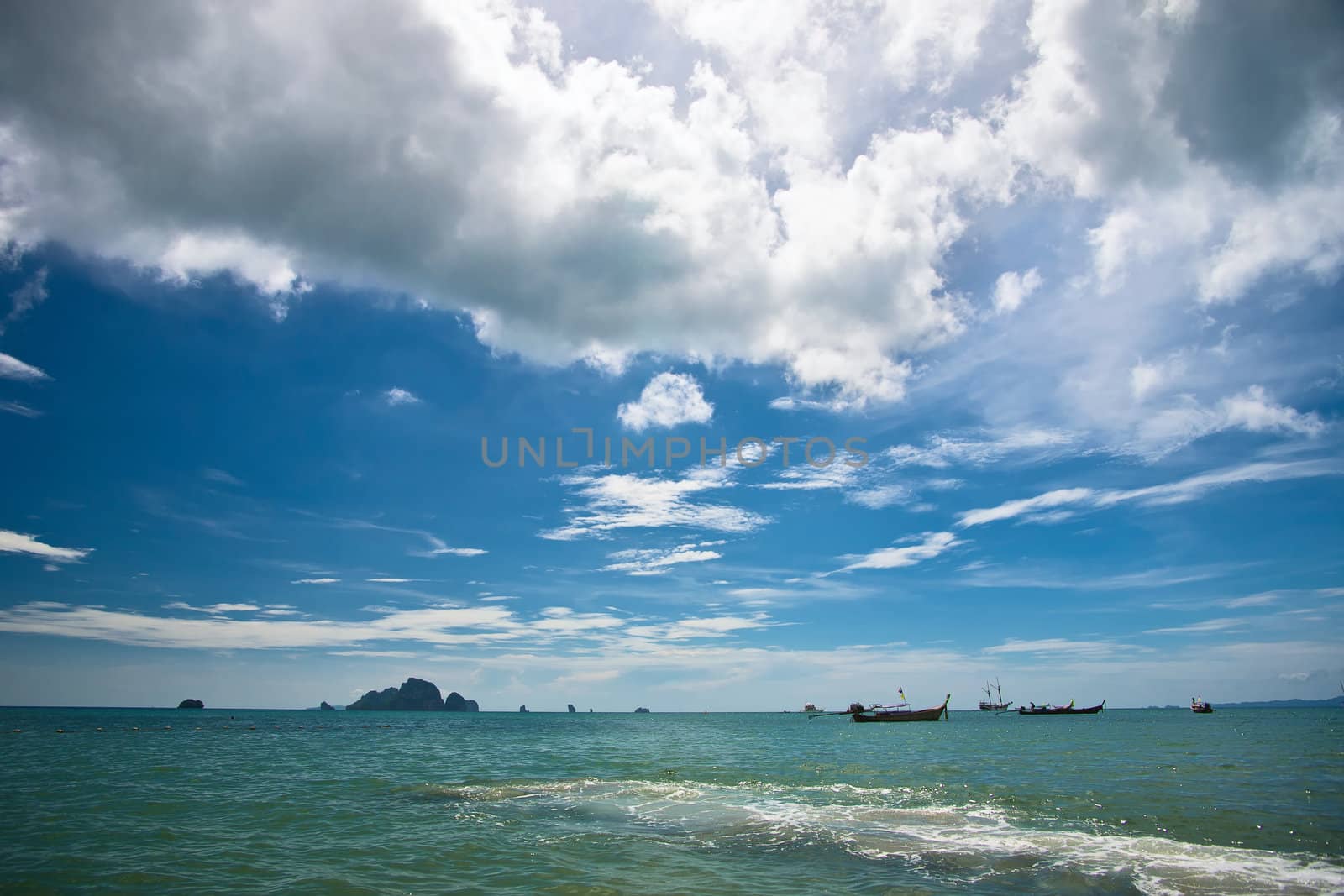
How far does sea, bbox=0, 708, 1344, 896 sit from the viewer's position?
1681 cm

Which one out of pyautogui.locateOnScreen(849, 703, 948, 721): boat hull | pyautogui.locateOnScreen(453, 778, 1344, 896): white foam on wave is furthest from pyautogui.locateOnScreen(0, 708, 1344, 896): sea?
pyautogui.locateOnScreen(849, 703, 948, 721): boat hull

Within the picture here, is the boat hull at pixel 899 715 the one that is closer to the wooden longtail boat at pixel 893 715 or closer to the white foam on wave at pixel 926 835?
the wooden longtail boat at pixel 893 715

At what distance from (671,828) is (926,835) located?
356 inches

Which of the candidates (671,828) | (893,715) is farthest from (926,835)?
(893,715)

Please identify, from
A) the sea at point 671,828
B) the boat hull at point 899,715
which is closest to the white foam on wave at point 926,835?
the sea at point 671,828

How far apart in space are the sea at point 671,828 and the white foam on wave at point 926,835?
119mm

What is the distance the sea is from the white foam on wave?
0.12 meters

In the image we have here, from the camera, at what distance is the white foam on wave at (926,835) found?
17.3 meters

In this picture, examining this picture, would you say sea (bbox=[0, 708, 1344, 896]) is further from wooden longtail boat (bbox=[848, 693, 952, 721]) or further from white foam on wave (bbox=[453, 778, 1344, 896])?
wooden longtail boat (bbox=[848, 693, 952, 721])

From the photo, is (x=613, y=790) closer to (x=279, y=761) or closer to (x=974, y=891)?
(x=974, y=891)

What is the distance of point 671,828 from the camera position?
A: 917 inches

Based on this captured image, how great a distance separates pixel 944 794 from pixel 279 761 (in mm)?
48047

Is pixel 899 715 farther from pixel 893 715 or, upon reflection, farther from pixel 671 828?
Result: pixel 671 828

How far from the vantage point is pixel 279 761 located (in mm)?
49125
